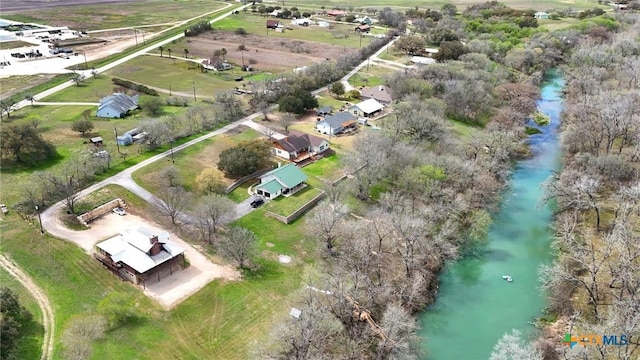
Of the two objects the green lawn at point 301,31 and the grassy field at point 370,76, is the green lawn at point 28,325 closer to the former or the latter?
the grassy field at point 370,76

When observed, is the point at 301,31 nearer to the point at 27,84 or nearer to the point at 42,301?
the point at 27,84

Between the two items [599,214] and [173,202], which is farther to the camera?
[599,214]

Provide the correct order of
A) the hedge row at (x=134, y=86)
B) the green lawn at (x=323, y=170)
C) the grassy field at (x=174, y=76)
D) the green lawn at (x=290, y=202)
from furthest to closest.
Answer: the grassy field at (x=174, y=76) < the hedge row at (x=134, y=86) < the green lawn at (x=323, y=170) < the green lawn at (x=290, y=202)

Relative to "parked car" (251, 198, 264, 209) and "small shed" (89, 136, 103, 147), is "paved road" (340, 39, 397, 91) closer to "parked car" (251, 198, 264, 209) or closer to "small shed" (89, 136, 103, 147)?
"parked car" (251, 198, 264, 209)

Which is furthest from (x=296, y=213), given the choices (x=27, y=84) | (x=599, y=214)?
(x=27, y=84)

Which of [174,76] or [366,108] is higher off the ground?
[366,108]

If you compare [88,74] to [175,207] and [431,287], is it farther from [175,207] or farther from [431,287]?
[431,287]

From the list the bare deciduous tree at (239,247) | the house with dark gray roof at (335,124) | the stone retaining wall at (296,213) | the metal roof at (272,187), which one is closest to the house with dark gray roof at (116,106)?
the house with dark gray roof at (335,124)
